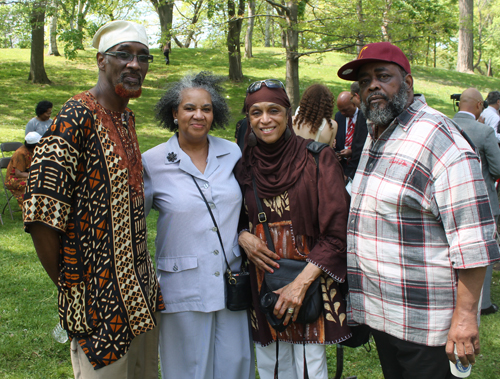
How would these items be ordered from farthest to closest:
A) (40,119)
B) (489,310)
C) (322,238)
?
(40,119)
(489,310)
(322,238)

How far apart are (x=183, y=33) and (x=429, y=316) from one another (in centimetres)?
1053

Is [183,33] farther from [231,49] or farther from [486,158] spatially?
[486,158]

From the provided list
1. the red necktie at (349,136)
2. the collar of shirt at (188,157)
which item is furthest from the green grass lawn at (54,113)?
the red necktie at (349,136)

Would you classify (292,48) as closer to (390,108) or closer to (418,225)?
(390,108)

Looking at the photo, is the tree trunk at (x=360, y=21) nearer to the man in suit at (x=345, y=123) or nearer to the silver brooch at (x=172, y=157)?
the man in suit at (x=345, y=123)

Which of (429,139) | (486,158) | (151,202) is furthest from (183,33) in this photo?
(429,139)

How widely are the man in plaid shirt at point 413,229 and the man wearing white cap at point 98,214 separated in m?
1.20

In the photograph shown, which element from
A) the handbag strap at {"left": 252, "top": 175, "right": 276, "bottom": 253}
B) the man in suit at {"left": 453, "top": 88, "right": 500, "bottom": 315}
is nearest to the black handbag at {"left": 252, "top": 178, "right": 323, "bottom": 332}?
the handbag strap at {"left": 252, "top": 175, "right": 276, "bottom": 253}

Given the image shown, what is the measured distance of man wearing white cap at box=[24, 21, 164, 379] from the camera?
188 cm

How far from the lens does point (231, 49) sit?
16.7 metres

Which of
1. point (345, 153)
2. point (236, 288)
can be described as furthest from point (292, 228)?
point (345, 153)

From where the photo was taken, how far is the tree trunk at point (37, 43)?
49.7 ft

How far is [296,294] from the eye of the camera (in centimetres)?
239

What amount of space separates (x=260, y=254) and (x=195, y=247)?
1.37 ft
